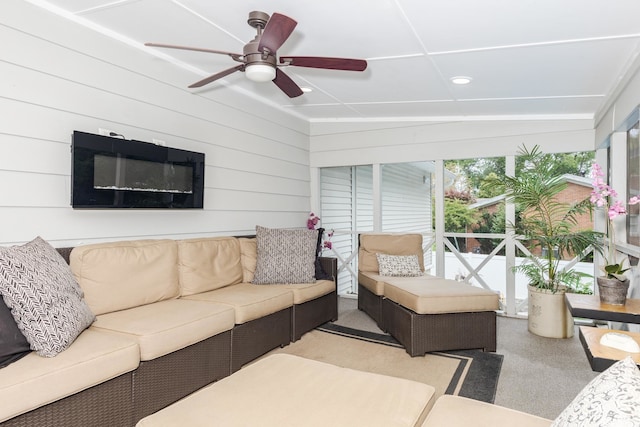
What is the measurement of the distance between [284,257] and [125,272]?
1.52 m

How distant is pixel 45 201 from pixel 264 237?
1895 mm

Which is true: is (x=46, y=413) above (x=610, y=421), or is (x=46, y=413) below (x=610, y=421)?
below

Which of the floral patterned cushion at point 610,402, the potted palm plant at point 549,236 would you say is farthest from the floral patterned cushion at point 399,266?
the floral patterned cushion at point 610,402

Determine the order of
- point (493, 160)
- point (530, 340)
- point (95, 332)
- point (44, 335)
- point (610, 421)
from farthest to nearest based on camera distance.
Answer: point (493, 160) → point (530, 340) → point (95, 332) → point (44, 335) → point (610, 421)

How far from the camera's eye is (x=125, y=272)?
9.18 feet

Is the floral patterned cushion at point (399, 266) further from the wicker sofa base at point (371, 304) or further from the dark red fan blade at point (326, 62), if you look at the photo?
the dark red fan blade at point (326, 62)

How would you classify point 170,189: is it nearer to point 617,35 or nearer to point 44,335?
point 44,335

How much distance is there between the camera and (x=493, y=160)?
484 centimetres

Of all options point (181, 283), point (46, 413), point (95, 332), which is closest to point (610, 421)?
point (46, 413)

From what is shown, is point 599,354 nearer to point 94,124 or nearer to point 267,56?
point 267,56

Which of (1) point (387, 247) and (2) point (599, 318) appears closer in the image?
(2) point (599, 318)

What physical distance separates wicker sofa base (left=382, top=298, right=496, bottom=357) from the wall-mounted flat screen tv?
226 cm

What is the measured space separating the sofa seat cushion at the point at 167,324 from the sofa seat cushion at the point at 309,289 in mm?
869

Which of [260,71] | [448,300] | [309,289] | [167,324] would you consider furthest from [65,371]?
[448,300]
